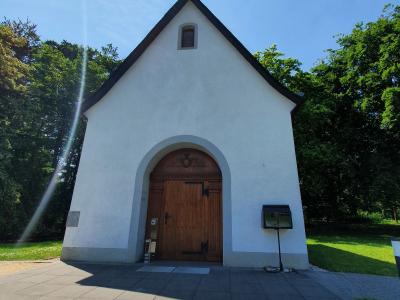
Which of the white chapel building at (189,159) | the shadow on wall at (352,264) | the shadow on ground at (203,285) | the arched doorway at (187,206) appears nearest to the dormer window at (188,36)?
the white chapel building at (189,159)

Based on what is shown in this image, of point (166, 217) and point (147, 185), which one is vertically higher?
point (147, 185)

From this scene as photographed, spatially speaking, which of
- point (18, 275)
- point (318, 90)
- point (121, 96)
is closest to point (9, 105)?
point (121, 96)

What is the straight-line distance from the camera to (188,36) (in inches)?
354

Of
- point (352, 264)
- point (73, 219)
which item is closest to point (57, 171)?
point (73, 219)

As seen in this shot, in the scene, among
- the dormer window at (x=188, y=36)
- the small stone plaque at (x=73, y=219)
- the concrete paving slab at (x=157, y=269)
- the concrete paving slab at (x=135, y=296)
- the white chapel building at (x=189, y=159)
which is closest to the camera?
the concrete paving slab at (x=135, y=296)

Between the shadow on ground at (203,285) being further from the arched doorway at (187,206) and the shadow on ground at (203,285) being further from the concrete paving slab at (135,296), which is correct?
the arched doorway at (187,206)

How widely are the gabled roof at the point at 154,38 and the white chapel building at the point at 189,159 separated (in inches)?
1.4

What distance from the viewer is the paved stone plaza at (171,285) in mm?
4246

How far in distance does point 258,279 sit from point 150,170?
4455mm

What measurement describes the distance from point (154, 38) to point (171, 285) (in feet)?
25.6

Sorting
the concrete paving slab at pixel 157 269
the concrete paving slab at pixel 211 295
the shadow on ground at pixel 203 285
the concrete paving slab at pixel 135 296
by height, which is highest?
the concrete paving slab at pixel 157 269

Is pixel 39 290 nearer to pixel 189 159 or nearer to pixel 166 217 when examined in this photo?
pixel 166 217

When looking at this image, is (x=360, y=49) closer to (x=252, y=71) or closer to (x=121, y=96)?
(x=252, y=71)

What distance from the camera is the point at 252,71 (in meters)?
8.04
